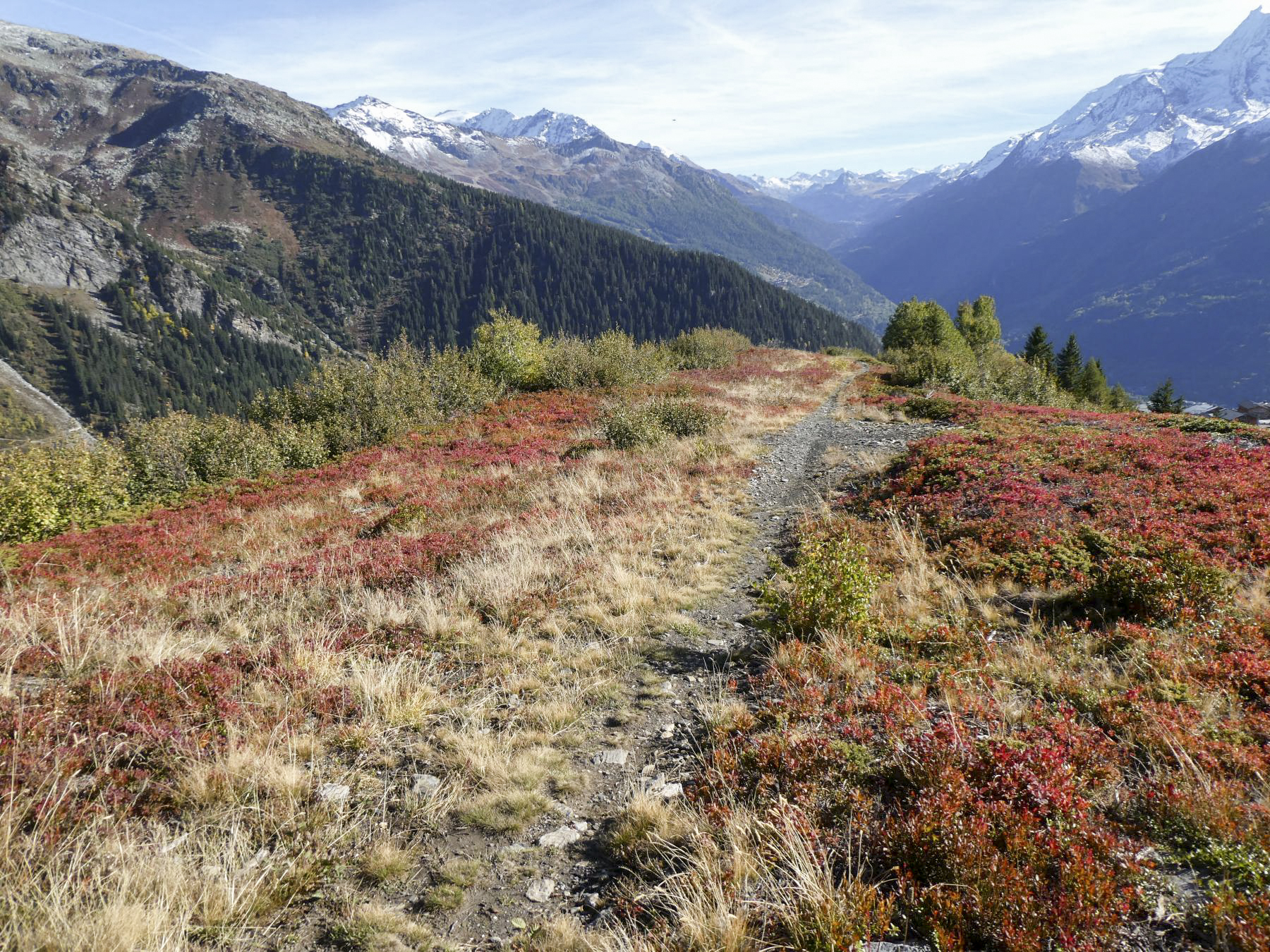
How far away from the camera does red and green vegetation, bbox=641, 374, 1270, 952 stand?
3.21 metres

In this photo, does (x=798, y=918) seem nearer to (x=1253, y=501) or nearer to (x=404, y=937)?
(x=404, y=937)

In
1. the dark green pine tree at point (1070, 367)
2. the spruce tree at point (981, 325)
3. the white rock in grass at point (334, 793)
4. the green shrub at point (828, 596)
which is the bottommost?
the white rock in grass at point (334, 793)

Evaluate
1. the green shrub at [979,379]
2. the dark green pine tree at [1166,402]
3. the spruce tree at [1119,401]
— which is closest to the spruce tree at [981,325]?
the green shrub at [979,379]

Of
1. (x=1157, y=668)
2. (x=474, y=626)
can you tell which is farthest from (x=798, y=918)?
(x=474, y=626)

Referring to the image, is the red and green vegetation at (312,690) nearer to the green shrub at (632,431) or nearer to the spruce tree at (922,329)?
the green shrub at (632,431)

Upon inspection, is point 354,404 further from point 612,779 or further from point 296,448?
point 612,779

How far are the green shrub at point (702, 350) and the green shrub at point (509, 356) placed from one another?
55.1 ft

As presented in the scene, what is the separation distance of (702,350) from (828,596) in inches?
1937

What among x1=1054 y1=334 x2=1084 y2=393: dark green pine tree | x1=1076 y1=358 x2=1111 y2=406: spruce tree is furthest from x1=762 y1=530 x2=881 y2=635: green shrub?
x1=1054 y1=334 x2=1084 y2=393: dark green pine tree

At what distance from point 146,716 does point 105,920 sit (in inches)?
106

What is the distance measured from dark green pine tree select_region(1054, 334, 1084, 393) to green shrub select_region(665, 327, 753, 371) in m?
53.0

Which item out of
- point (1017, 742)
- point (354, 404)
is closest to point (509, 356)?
point (354, 404)

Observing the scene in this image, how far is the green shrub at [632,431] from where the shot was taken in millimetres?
19938

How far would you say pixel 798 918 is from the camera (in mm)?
3316
